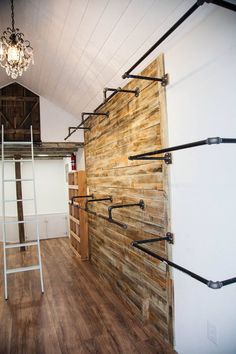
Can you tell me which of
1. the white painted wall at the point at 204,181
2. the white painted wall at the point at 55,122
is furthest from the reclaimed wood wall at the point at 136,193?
the white painted wall at the point at 55,122

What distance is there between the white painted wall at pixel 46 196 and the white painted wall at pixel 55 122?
2.47 m

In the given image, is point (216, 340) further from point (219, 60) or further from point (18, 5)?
point (18, 5)

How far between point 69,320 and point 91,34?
291 centimetres

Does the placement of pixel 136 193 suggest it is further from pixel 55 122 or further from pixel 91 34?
pixel 55 122

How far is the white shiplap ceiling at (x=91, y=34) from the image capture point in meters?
1.81

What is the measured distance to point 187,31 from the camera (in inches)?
67.8

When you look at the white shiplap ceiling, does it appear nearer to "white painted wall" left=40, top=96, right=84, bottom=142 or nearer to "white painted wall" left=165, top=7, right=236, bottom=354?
"white painted wall" left=165, top=7, right=236, bottom=354

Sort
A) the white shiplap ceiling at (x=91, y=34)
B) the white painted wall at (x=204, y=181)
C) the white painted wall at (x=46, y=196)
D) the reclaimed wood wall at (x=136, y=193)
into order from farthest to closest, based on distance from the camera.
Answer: the white painted wall at (x=46, y=196) → the reclaimed wood wall at (x=136, y=193) → the white shiplap ceiling at (x=91, y=34) → the white painted wall at (x=204, y=181)

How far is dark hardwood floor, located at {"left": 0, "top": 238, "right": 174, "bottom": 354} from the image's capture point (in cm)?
223

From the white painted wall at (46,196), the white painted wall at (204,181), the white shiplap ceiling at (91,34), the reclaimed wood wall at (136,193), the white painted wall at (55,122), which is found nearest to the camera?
the white painted wall at (204,181)

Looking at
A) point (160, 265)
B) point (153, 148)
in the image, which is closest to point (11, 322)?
point (160, 265)

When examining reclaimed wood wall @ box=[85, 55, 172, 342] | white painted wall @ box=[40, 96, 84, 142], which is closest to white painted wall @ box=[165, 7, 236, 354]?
reclaimed wood wall @ box=[85, 55, 172, 342]

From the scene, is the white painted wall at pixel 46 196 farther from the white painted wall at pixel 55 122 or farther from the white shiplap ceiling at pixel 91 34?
the white shiplap ceiling at pixel 91 34

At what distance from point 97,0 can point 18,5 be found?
3.42 feet
